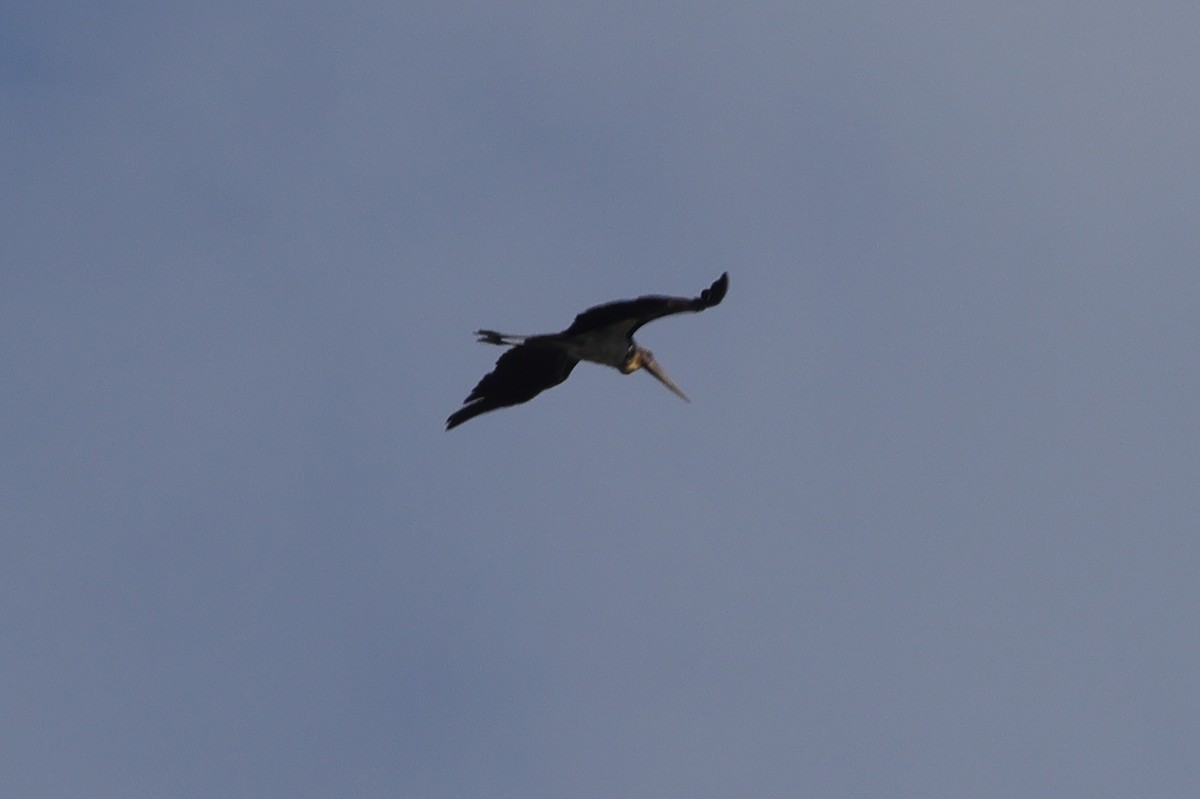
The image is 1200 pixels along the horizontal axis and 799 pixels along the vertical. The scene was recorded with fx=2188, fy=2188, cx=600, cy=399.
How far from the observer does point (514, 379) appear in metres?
34.7

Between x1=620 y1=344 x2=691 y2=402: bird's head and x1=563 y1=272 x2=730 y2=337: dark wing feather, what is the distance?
1.43 m

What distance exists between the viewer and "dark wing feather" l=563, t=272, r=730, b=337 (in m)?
→ 29.5

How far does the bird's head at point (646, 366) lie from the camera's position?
35312 millimetres

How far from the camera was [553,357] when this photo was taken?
114 feet

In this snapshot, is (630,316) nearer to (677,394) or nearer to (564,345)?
(564,345)

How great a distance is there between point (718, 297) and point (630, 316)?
8.95 feet

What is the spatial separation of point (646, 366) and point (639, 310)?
4.83 metres

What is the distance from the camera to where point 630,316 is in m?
31.9

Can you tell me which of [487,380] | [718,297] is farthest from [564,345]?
[718,297]

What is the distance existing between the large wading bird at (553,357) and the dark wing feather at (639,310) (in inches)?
0.6

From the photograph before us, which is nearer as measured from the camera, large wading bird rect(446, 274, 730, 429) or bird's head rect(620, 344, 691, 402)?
large wading bird rect(446, 274, 730, 429)

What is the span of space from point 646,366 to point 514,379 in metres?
2.55

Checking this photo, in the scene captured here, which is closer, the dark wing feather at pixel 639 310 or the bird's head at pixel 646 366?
the dark wing feather at pixel 639 310

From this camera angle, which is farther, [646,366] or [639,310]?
[646,366]
